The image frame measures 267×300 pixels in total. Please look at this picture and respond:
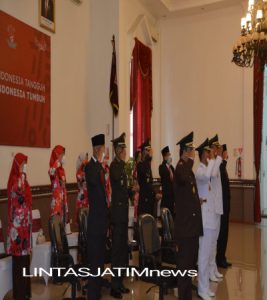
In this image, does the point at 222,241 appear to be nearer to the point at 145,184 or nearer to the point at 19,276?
the point at 145,184

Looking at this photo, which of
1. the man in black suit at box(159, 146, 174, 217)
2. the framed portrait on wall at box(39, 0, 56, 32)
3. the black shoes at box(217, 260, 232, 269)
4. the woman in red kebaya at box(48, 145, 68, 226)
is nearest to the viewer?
the woman in red kebaya at box(48, 145, 68, 226)

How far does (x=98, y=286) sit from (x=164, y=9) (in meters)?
7.47

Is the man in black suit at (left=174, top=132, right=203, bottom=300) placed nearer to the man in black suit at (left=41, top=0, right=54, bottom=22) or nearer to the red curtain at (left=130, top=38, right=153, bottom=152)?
the man in black suit at (left=41, top=0, right=54, bottom=22)

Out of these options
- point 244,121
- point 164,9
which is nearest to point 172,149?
point 244,121

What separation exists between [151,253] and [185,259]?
0.38 m

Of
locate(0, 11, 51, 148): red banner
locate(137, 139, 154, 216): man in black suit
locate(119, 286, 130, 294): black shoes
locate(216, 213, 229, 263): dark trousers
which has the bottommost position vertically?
locate(119, 286, 130, 294): black shoes

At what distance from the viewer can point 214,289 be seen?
4.21m

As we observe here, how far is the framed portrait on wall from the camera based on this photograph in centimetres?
598

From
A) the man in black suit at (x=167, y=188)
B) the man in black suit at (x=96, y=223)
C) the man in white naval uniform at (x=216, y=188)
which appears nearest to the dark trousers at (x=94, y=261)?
the man in black suit at (x=96, y=223)

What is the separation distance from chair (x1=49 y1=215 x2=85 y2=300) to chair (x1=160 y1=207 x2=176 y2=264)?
3.24 ft

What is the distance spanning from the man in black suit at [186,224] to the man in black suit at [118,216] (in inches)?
32.6

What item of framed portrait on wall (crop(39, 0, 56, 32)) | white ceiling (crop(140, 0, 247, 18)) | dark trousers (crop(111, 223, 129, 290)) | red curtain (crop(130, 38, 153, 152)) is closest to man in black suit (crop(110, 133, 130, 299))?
dark trousers (crop(111, 223, 129, 290))

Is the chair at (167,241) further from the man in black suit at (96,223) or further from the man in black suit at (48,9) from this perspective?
the man in black suit at (48,9)

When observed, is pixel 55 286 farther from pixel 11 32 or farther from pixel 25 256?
pixel 11 32
